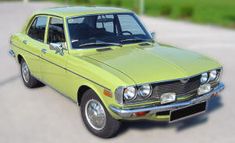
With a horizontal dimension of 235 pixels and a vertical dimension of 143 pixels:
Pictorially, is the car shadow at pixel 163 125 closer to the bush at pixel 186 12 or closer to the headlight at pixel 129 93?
the headlight at pixel 129 93

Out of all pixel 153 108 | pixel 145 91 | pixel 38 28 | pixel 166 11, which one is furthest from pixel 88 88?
pixel 166 11

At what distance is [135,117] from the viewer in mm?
4023

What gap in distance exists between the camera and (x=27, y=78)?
6.67 metres

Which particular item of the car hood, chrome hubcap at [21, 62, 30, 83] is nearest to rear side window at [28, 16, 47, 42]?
chrome hubcap at [21, 62, 30, 83]

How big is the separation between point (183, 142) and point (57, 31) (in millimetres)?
2548

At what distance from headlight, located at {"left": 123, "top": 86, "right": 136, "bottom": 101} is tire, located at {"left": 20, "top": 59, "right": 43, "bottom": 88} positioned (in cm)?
298

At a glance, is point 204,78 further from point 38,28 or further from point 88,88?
point 38,28

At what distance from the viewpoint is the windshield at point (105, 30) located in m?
5.06

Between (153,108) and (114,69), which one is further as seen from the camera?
(114,69)

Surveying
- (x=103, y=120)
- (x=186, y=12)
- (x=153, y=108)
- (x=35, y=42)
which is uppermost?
(x=35, y=42)

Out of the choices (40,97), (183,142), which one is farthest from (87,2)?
(183,142)

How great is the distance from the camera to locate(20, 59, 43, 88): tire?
649 centimetres

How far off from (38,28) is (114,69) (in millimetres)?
2445

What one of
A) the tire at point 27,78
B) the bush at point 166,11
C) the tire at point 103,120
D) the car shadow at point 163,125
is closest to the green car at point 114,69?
the tire at point 103,120
